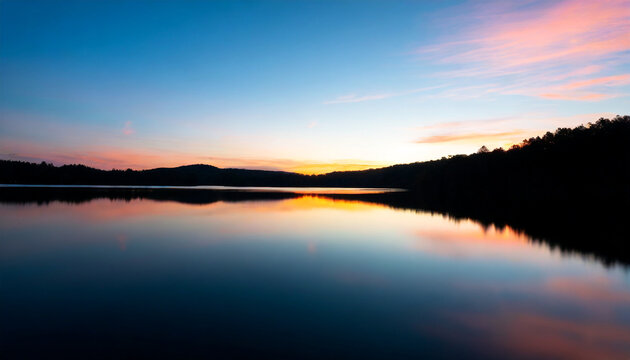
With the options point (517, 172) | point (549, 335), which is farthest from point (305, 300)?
point (517, 172)

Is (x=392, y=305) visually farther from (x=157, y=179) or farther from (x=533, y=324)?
(x=157, y=179)

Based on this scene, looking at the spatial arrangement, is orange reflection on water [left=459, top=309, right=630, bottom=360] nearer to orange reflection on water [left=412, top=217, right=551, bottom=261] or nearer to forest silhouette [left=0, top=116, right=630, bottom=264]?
orange reflection on water [left=412, top=217, right=551, bottom=261]

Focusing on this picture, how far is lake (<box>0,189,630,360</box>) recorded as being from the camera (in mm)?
5770

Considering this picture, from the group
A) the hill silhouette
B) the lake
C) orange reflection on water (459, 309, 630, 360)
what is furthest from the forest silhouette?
orange reflection on water (459, 309, 630, 360)

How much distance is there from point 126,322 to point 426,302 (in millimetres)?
6736

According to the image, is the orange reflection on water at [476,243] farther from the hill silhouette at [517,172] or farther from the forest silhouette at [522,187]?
the hill silhouette at [517,172]

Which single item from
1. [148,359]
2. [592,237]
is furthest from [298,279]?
[592,237]

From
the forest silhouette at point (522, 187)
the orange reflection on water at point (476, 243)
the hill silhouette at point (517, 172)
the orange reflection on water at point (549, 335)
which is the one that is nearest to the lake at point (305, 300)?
the orange reflection on water at point (549, 335)

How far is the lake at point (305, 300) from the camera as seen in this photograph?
18.9 feet

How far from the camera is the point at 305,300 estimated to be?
8.09 metres

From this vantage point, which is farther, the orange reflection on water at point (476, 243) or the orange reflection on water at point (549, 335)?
the orange reflection on water at point (476, 243)

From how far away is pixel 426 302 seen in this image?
8320mm

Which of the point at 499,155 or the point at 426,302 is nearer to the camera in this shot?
the point at 426,302

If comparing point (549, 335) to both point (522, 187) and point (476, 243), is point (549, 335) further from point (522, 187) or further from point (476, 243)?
point (522, 187)
